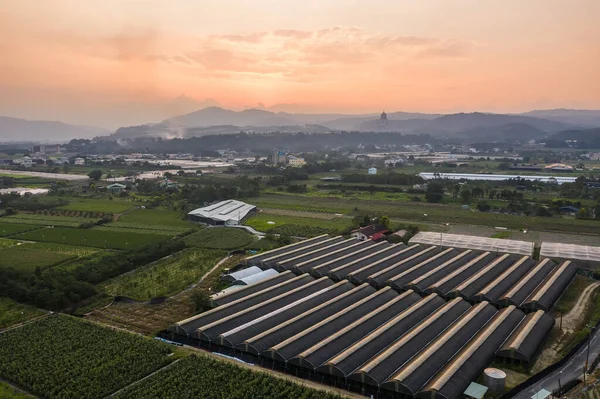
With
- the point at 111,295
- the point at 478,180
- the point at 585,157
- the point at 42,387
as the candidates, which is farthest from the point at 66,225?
the point at 585,157

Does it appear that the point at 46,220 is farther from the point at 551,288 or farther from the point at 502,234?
the point at 551,288

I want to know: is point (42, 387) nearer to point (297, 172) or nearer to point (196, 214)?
point (196, 214)

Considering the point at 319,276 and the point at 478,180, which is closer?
the point at 319,276

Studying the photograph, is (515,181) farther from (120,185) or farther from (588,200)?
(120,185)

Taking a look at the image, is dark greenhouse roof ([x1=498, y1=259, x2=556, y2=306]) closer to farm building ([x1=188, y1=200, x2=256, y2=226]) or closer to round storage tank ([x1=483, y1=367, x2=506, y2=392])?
round storage tank ([x1=483, y1=367, x2=506, y2=392])

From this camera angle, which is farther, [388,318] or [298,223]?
[298,223]

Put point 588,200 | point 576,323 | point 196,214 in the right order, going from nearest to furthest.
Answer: point 576,323, point 196,214, point 588,200

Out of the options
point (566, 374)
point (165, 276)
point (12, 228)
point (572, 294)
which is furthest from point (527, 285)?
point (12, 228)

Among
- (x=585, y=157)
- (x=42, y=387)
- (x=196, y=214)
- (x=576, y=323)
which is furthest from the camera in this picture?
(x=585, y=157)
